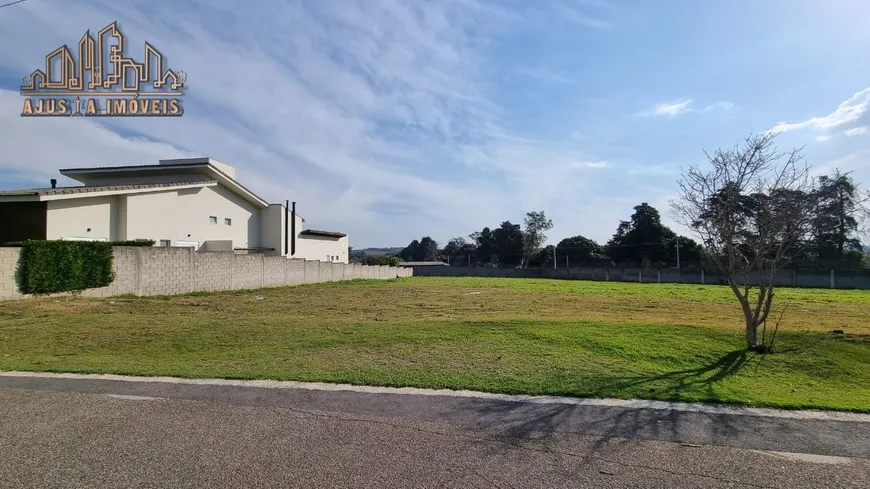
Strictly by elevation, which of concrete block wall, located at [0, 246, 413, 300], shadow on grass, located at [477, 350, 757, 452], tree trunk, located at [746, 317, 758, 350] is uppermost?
concrete block wall, located at [0, 246, 413, 300]

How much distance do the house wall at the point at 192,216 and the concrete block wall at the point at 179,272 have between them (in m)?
3.54

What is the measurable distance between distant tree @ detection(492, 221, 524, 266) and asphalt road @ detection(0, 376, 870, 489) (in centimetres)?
7166

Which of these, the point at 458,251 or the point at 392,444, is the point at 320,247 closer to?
→ the point at 392,444

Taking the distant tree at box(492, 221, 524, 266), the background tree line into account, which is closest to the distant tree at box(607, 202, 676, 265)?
the background tree line

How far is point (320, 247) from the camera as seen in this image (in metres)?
41.1

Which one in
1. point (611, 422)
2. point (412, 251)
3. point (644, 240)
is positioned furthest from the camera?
point (412, 251)

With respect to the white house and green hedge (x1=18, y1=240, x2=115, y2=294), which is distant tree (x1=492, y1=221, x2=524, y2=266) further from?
green hedge (x1=18, y1=240, x2=115, y2=294)

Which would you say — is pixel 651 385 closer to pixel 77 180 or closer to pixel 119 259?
pixel 119 259

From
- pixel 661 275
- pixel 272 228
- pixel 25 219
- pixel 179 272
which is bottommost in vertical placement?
pixel 661 275

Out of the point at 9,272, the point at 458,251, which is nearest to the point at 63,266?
the point at 9,272

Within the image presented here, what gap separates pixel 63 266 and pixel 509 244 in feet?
224

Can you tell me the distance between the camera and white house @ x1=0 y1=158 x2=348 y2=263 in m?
15.4

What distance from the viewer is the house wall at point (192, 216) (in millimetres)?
19547

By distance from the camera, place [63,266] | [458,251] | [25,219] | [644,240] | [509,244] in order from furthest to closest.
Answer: [458,251] → [509,244] → [644,240] → [25,219] → [63,266]
